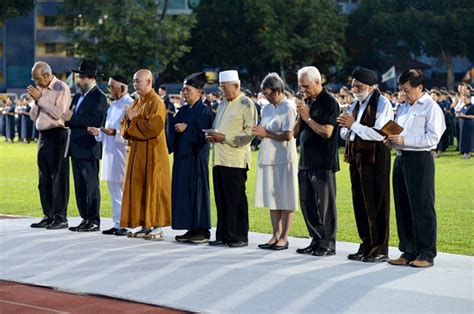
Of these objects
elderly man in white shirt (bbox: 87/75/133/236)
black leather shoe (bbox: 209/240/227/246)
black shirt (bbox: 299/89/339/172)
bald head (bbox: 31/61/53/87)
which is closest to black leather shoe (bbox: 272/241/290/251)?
black leather shoe (bbox: 209/240/227/246)

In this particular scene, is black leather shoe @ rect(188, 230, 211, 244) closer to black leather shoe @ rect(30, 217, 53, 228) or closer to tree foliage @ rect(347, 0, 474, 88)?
black leather shoe @ rect(30, 217, 53, 228)

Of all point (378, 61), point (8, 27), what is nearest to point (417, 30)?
point (378, 61)

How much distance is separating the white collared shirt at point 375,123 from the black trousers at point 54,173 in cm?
454

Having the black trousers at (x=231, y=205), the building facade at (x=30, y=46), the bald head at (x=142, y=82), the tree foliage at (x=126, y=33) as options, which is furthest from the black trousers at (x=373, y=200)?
the building facade at (x=30, y=46)

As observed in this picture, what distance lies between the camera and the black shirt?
12.2 metres

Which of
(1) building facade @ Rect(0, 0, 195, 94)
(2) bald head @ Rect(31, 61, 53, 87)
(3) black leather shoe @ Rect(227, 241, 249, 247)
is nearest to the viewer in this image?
(3) black leather shoe @ Rect(227, 241, 249, 247)

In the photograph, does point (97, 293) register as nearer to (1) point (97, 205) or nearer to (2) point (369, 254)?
(2) point (369, 254)

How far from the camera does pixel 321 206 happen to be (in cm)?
1230

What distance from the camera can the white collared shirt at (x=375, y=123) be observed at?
11.4 metres

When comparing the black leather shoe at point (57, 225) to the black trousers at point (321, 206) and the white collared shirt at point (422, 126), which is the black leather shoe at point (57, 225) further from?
the white collared shirt at point (422, 126)

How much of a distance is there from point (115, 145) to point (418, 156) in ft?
14.9

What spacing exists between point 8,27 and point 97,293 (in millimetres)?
94415

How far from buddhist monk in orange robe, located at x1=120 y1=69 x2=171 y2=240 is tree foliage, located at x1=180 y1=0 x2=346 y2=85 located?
5887cm

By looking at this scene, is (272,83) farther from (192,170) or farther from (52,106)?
(52,106)
